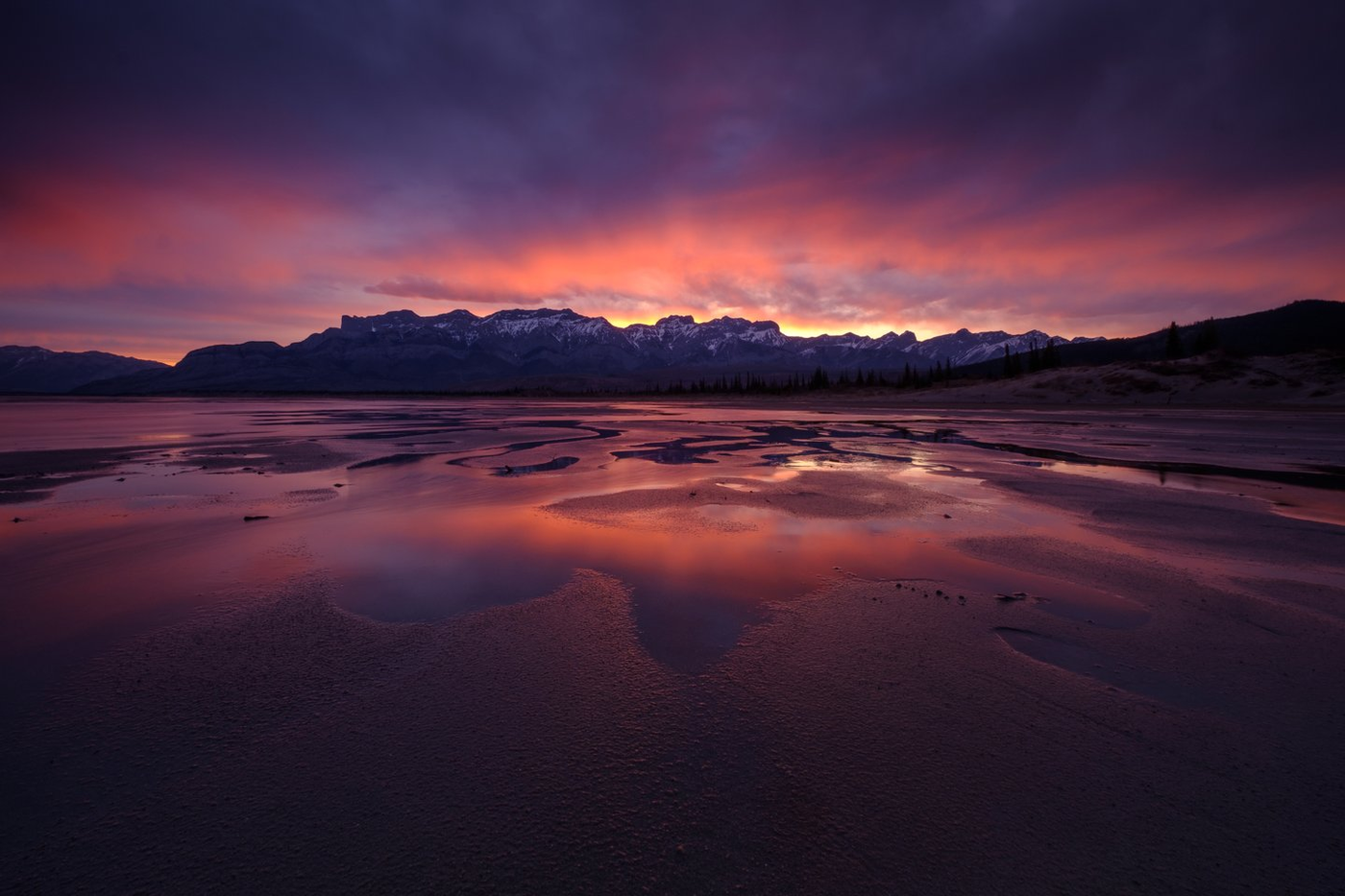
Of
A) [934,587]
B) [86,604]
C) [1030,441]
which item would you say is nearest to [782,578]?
[934,587]

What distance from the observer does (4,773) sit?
12.0ft

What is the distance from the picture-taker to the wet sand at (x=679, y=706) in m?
3.02

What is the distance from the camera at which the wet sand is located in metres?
3.02

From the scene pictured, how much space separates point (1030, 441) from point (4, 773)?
31123 mm

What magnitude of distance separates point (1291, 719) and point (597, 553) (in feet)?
24.0

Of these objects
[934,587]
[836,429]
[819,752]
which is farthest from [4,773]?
[836,429]

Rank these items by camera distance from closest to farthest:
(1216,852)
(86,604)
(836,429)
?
(1216,852), (86,604), (836,429)

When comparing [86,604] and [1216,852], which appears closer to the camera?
[1216,852]

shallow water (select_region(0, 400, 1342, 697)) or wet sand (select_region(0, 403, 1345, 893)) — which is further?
shallow water (select_region(0, 400, 1342, 697))

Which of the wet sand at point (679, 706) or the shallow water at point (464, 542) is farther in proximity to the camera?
the shallow water at point (464, 542)

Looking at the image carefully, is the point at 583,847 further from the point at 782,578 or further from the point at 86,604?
the point at 86,604

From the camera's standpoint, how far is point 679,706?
450 cm

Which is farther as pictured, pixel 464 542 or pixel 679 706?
pixel 464 542

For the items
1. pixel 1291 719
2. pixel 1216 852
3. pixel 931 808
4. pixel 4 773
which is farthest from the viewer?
pixel 1291 719
